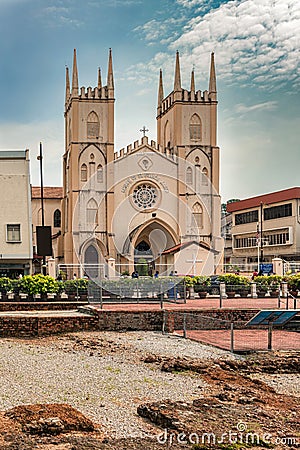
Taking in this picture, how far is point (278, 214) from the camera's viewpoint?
235 ft

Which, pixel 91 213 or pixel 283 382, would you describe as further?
pixel 91 213

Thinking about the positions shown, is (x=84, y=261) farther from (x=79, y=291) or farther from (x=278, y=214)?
(x=79, y=291)

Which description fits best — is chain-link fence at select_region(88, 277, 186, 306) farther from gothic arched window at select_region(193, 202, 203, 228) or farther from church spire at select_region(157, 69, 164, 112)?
church spire at select_region(157, 69, 164, 112)

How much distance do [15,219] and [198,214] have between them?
79.0 ft

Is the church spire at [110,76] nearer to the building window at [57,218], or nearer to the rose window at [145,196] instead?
the rose window at [145,196]

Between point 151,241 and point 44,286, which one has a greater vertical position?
point 151,241

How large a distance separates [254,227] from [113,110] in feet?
79.0

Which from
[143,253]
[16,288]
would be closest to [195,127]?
[143,253]

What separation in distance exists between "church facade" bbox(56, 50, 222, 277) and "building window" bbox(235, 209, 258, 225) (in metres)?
14.2

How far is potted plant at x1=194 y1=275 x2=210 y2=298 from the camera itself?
3472 centimetres

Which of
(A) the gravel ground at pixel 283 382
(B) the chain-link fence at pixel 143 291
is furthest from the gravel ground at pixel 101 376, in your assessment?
(B) the chain-link fence at pixel 143 291

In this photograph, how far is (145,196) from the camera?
204 ft

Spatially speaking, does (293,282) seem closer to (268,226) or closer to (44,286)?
(44,286)

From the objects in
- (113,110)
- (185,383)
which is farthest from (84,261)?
(185,383)
